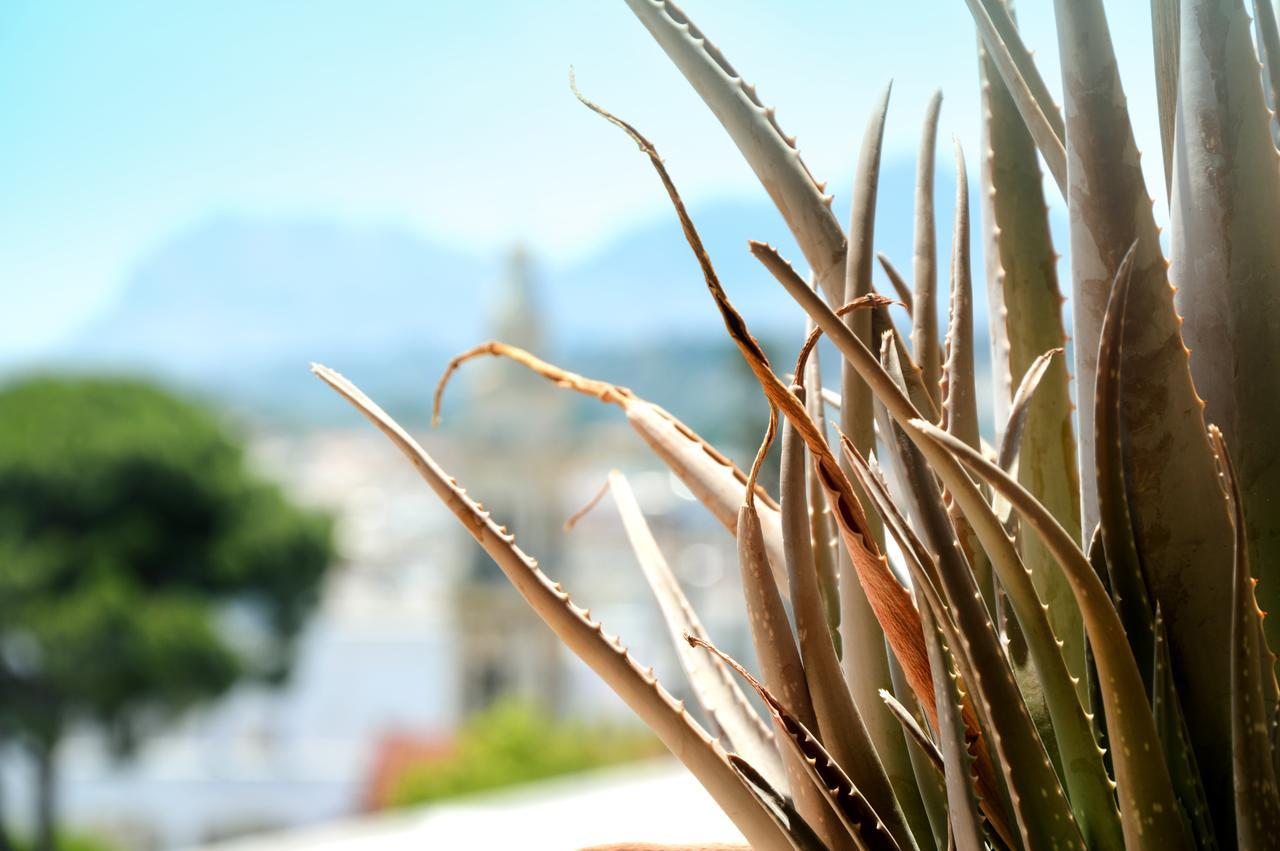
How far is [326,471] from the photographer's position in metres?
16.0

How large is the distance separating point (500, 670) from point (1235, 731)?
12.2 meters

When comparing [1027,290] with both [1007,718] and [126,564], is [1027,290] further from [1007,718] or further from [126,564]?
[126,564]

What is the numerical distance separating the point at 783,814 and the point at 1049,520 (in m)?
0.09

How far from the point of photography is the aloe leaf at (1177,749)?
0.64 ft

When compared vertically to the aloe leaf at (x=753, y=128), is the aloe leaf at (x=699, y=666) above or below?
below

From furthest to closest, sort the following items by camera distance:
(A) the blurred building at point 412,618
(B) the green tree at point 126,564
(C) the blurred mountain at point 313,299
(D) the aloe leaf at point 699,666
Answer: (C) the blurred mountain at point 313,299, (A) the blurred building at point 412,618, (B) the green tree at point 126,564, (D) the aloe leaf at point 699,666

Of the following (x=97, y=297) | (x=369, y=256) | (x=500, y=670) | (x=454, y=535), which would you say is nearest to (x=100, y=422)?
(x=454, y=535)

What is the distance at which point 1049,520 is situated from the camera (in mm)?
157

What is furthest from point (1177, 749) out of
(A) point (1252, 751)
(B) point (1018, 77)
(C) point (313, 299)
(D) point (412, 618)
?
(C) point (313, 299)

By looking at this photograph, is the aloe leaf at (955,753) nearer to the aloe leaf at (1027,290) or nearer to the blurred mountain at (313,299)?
the aloe leaf at (1027,290)

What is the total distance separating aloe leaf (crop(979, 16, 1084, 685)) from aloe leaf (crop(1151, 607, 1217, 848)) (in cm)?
5

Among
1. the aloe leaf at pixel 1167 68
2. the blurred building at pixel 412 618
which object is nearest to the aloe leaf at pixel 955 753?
the aloe leaf at pixel 1167 68

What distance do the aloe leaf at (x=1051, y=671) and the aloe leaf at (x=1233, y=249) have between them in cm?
5

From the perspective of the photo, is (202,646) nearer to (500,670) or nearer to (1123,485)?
(500,670)
